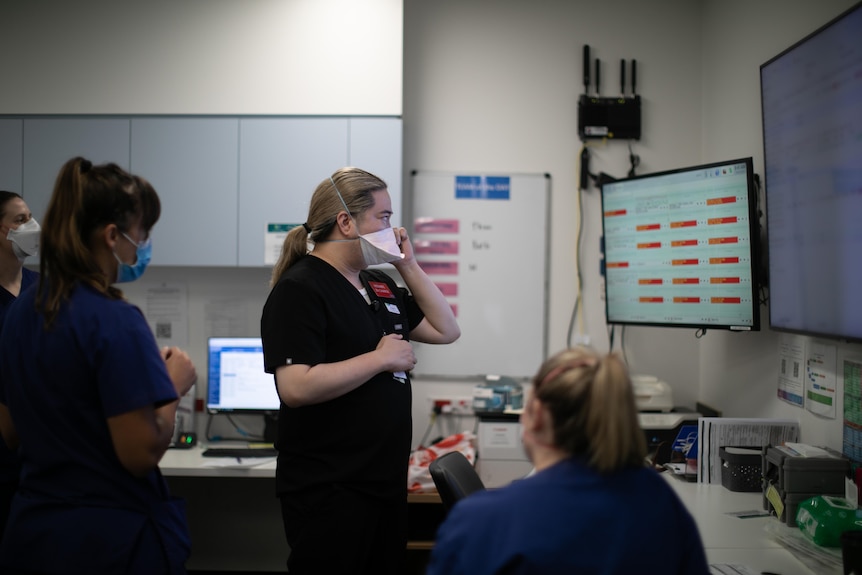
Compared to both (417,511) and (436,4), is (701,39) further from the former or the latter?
(417,511)

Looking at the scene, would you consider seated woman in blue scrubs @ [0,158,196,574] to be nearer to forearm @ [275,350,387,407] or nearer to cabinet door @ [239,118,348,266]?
forearm @ [275,350,387,407]

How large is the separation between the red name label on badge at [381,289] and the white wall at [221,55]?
1425 mm

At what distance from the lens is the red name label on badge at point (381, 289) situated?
203cm

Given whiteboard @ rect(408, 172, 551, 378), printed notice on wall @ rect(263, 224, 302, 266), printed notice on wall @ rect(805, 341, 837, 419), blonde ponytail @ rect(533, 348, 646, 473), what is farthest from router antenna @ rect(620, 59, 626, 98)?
blonde ponytail @ rect(533, 348, 646, 473)

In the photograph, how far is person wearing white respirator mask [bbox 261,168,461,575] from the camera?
1760mm

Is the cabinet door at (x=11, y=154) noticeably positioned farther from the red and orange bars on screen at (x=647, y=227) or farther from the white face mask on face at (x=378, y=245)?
the red and orange bars on screen at (x=647, y=227)

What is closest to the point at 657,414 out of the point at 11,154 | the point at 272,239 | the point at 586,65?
the point at 586,65

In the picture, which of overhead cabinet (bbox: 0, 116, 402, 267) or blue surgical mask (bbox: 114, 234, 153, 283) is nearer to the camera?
blue surgical mask (bbox: 114, 234, 153, 283)

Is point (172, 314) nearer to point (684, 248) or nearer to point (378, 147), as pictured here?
point (378, 147)

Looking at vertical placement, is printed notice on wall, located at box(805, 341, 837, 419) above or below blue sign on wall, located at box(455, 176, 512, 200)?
below

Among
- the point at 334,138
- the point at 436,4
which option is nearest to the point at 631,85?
the point at 436,4

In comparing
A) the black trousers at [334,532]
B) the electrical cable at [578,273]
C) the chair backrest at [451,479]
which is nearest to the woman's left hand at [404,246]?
the chair backrest at [451,479]

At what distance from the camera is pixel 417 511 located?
3.27 metres

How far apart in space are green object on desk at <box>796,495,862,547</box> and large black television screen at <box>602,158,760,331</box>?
887mm
